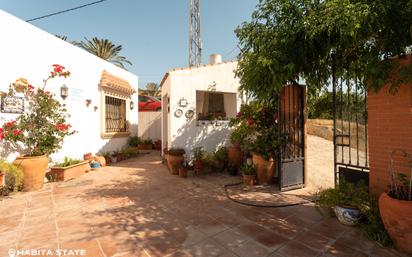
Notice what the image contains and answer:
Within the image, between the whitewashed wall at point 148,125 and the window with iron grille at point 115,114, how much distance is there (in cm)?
281

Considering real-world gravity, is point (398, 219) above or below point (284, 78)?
below

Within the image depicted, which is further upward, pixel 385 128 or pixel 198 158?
pixel 385 128

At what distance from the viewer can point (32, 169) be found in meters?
5.49

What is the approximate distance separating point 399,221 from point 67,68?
897 cm

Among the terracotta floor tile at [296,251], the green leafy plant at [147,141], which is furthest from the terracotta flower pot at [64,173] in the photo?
the terracotta floor tile at [296,251]

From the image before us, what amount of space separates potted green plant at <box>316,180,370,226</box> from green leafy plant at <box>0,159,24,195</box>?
6672mm

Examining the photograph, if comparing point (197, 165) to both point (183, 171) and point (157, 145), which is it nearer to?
point (183, 171)

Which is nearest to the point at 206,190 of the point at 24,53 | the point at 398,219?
the point at 398,219

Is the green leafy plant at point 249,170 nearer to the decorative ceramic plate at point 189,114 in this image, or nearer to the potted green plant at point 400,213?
the decorative ceramic plate at point 189,114

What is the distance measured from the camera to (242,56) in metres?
4.89

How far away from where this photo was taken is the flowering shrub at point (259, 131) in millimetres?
5629

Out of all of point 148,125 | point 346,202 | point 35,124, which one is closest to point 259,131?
point 346,202

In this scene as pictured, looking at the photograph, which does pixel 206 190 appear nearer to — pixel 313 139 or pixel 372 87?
pixel 372 87

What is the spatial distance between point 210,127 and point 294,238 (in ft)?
17.3
